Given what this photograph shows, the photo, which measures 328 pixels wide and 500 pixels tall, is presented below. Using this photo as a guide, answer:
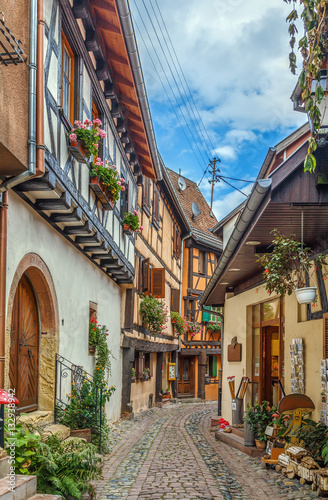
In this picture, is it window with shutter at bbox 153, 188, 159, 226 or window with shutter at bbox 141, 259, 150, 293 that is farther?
window with shutter at bbox 153, 188, 159, 226

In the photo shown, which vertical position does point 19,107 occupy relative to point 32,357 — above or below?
above

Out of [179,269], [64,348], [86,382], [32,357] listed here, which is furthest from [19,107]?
[179,269]

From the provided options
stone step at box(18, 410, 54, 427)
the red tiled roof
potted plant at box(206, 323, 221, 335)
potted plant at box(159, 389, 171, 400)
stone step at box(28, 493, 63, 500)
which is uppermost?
the red tiled roof

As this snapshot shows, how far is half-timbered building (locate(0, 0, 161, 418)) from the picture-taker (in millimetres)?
5492

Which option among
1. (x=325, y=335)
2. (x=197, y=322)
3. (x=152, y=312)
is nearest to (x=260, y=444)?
(x=325, y=335)

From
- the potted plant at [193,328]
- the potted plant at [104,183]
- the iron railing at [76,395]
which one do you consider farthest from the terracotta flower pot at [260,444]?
the potted plant at [193,328]

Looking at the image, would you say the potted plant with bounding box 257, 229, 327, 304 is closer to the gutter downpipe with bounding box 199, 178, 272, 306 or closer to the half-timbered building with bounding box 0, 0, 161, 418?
the gutter downpipe with bounding box 199, 178, 272, 306

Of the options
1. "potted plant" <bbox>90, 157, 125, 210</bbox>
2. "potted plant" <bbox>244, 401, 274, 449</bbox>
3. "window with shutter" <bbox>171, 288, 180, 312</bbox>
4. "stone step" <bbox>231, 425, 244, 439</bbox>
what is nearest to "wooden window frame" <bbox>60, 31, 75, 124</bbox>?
"potted plant" <bbox>90, 157, 125, 210</bbox>

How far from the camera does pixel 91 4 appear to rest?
847cm

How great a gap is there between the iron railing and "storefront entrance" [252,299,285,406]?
357 centimetres

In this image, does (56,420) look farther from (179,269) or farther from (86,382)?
(179,269)

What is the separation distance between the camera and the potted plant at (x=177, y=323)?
76.0ft

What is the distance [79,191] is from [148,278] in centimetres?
936

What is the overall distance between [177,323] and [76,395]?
583 inches
